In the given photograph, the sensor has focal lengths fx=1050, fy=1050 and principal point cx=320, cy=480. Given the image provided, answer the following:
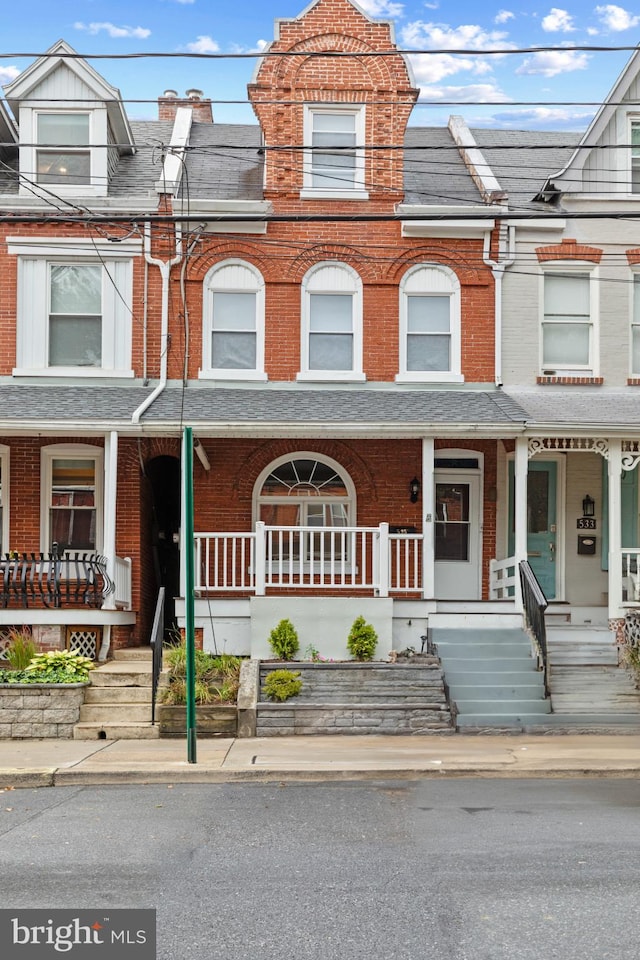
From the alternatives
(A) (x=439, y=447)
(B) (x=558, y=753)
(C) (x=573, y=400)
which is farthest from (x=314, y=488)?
(B) (x=558, y=753)

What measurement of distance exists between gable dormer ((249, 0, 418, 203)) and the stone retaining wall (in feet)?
27.6

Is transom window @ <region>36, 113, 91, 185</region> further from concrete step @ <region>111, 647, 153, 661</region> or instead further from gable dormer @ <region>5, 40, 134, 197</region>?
concrete step @ <region>111, 647, 153, 661</region>

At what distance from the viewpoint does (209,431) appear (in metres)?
14.6

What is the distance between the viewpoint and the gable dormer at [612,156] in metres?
16.6

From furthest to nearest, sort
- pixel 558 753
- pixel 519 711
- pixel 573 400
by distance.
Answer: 1. pixel 573 400
2. pixel 519 711
3. pixel 558 753

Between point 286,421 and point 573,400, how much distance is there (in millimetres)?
4690

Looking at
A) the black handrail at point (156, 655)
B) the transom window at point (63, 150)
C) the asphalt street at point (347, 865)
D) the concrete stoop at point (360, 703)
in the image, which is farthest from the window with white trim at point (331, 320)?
the asphalt street at point (347, 865)

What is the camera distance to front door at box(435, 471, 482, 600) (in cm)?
1628

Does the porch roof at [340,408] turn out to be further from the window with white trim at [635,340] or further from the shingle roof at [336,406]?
the window with white trim at [635,340]

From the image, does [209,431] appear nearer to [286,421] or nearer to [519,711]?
[286,421]

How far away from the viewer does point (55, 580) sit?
559 inches

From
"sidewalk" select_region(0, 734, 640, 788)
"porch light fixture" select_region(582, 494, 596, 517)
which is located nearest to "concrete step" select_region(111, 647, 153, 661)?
"sidewalk" select_region(0, 734, 640, 788)

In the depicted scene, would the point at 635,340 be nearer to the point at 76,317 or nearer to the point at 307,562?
the point at 307,562

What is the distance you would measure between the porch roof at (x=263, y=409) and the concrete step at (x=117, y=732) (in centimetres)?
414
